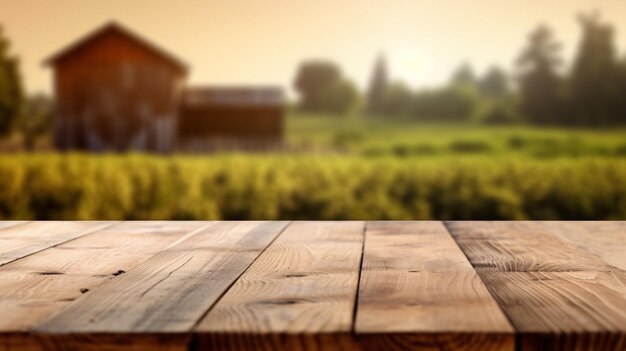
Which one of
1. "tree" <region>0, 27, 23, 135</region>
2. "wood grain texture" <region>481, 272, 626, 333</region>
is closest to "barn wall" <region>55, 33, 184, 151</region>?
"tree" <region>0, 27, 23, 135</region>

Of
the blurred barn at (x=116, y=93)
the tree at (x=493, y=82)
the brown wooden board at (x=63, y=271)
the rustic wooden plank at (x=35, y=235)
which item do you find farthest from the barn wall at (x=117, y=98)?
the tree at (x=493, y=82)

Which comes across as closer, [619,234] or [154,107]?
[619,234]

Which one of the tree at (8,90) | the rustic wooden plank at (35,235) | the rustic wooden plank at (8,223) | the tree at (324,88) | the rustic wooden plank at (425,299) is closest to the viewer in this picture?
the rustic wooden plank at (425,299)

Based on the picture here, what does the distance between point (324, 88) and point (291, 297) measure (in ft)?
211

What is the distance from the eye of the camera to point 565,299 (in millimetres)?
1062

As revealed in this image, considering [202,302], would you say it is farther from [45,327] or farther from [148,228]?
[148,228]

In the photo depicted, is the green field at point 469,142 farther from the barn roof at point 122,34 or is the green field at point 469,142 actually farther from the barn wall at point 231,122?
the barn roof at point 122,34

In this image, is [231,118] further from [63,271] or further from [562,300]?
[562,300]

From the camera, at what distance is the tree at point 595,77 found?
3628cm

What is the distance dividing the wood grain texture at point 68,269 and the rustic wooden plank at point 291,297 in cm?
27

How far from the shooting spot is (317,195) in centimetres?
770

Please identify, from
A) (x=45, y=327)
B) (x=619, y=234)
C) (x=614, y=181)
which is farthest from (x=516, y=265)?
(x=614, y=181)

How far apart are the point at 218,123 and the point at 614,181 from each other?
19.7 m

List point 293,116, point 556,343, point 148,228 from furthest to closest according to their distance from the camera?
1. point 293,116
2. point 148,228
3. point 556,343
